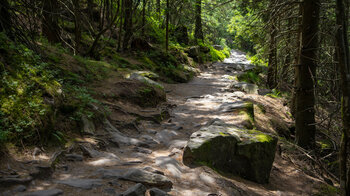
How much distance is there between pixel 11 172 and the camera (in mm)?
2514

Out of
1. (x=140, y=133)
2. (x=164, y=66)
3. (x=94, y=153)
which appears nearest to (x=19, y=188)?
(x=94, y=153)

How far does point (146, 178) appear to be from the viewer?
9.74ft

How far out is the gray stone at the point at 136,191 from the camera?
255cm

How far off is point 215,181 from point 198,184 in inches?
12.7

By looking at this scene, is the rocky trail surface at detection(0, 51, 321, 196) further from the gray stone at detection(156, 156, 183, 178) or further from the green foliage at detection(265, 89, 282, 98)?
the green foliage at detection(265, 89, 282, 98)

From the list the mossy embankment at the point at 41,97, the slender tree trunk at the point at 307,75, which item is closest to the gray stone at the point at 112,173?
the mossy embankment at the point at 41,97

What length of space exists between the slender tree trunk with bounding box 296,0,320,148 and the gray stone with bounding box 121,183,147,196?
4.24 metres

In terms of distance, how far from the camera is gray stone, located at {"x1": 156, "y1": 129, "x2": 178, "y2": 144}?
517cm

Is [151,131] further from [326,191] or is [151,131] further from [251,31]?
[251,31]

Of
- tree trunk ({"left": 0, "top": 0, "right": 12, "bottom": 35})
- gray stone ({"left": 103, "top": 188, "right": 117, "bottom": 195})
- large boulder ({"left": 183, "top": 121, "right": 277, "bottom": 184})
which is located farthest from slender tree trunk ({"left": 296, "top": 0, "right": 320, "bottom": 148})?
tree trunk ({"left": 0, "top": 0, "right": 12, "bottom": 35})

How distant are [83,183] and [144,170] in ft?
2.54

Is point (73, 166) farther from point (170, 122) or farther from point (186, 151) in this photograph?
point (170, 122)

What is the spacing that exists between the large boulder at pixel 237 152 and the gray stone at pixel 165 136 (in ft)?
3.08

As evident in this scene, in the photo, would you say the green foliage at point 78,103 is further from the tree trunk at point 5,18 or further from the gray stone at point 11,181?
the gray stone at point 11,181
